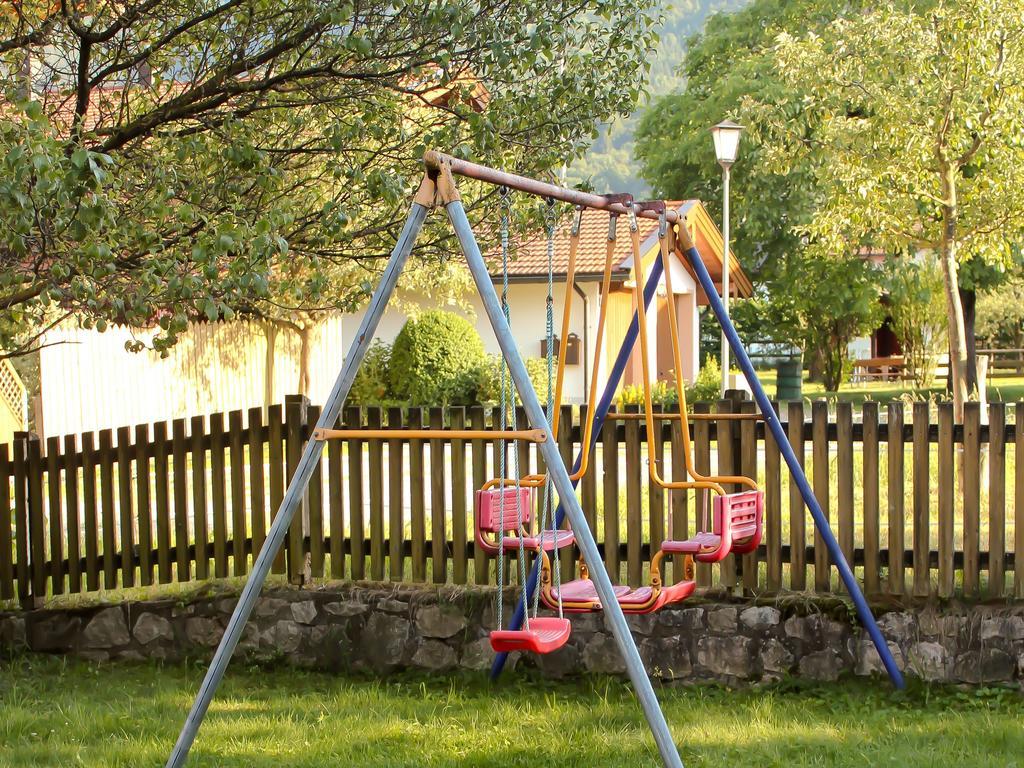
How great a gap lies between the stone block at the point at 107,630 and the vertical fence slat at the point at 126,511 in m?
0.31

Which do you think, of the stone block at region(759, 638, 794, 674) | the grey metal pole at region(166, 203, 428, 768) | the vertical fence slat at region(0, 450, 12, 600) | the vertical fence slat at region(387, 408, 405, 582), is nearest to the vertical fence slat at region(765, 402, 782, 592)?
the stone block at region(759, 638, 794, 674)

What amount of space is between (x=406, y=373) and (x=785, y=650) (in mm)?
14587

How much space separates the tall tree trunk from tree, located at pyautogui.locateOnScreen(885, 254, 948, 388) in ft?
60.6

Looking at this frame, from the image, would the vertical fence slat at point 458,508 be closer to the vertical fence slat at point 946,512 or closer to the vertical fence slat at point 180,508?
the vertical fence slat at point 180,508

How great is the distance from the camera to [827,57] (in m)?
11.4

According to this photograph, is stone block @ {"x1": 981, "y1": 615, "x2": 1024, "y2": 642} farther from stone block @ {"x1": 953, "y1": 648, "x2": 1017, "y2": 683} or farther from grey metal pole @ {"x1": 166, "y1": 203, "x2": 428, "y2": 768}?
grey metal pole @ {"x1": 166, "y1": 203, "x2": 428, "y2": 768}

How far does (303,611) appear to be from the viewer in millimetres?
6594

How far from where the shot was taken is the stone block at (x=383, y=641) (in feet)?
21.1

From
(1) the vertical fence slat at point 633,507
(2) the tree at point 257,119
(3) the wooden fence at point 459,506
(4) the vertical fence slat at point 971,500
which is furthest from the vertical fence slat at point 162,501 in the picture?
(4) the vertical fence slat at point 971,500

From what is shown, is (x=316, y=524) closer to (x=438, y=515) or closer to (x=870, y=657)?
(x=438, y=515)

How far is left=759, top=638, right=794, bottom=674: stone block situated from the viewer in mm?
6018

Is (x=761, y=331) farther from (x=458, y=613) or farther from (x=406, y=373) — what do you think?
(x=458, y=613)

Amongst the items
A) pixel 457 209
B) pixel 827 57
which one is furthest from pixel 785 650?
pixel 827 57

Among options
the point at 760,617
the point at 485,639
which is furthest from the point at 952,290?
the point at 485,639
